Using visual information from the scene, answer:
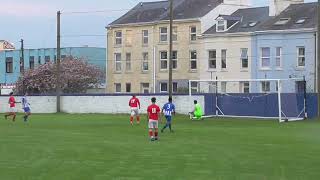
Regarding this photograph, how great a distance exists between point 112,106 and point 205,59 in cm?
1362

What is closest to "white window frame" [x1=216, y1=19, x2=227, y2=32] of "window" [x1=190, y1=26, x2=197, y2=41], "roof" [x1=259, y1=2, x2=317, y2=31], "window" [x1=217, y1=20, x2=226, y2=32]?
"window" [x1=217, y1=20, x2=226, y2=32]

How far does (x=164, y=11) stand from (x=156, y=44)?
14.9 feet

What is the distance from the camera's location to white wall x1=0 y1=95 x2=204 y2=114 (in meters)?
56.7

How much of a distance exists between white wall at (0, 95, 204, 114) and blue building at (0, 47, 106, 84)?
74.2ft

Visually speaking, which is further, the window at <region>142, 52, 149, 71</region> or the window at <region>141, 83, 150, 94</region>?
the window at <region>142, 52, 149, 71</region>

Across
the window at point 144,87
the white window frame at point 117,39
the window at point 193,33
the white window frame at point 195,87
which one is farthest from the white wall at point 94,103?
the white window frame at point 117,39

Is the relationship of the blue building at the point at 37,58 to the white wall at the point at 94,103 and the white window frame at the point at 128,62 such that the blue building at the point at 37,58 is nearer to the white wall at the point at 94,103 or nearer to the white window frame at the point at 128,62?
the white window frame at the point at 128,62

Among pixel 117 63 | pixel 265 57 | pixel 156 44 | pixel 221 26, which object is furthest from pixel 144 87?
pixel 265 57

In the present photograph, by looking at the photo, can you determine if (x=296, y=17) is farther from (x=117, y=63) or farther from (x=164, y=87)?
(x=117, y=63)

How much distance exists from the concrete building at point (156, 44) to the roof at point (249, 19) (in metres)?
2.13

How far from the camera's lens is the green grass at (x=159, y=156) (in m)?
→ 16.7

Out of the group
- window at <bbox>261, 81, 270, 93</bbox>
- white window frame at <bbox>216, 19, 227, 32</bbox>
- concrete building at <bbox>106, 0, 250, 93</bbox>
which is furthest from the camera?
concrete building at <bbox>106, 0, 250, 93</bbox>

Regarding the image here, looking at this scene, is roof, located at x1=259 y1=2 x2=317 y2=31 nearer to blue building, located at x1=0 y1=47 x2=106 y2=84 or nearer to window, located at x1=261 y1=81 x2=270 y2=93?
window, located at x1=261 y1=81 x2=270 y2=93

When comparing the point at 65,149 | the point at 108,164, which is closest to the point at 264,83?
the point at 65,149
